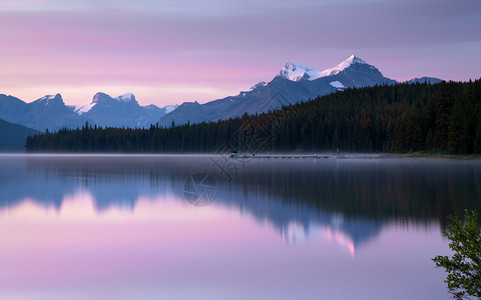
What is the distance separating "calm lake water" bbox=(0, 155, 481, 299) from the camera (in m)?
13.9

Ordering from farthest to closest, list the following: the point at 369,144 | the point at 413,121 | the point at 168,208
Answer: the point at 369,144
the point at 413,121
the point at 168,208

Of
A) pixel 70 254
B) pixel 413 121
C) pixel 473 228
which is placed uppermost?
→ pixel 413 121

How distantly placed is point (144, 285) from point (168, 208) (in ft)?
58.6

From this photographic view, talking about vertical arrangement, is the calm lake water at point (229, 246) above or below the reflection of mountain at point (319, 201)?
below

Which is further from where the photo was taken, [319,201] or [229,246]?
[319,201]

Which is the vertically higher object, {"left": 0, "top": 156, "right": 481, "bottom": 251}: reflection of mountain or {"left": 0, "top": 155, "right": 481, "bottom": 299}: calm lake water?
{"left": 0, "top": 156, "right": 481, "bottom": 251}: reflection of mountain

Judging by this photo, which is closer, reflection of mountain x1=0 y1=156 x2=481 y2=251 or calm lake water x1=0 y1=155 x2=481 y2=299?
calm lake water x1=0 y1=155 x2=481 y2=299

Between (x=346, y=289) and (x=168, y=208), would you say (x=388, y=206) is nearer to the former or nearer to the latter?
(x=168, y=208)

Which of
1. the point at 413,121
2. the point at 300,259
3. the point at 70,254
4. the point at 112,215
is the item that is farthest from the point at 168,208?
the point at 413,121

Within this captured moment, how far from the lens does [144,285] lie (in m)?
14.2

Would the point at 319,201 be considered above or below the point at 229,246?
above

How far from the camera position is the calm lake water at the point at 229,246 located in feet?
45.4

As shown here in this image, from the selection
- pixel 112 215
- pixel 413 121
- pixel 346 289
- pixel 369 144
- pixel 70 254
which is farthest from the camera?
pixel 369 144

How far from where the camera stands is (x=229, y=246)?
1975cm
